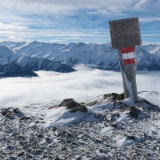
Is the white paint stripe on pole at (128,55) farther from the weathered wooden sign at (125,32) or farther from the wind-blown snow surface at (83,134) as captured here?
the wind-blown snow surface at (83,134)

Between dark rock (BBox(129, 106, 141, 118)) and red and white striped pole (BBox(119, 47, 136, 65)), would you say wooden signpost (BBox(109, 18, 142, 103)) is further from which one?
dark rock (BBox(129, 106, 141, 118))

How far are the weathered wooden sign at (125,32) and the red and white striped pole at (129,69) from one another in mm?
392

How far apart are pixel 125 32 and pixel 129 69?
241 cm

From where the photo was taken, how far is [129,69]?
14.8 metres

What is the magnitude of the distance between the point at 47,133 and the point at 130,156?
4.04 m

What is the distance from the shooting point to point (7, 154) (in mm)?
8562

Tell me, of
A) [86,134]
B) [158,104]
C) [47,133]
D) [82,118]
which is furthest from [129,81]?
[47,133]

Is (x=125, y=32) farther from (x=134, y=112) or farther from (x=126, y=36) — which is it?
(x=134, y=112)

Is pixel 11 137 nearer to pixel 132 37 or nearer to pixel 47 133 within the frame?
pixel 47 133

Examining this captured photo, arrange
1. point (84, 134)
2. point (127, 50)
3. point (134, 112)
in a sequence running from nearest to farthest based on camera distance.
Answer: point (84, 134)
point (134, 112)
point (127, 50)

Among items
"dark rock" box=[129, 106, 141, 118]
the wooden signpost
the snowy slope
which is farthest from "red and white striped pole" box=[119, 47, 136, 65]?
"dark rock" box=[129, 106, 141, 118]

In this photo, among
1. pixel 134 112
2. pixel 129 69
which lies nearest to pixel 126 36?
pixel 129 69

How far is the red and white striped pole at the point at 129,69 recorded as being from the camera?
14500 mm

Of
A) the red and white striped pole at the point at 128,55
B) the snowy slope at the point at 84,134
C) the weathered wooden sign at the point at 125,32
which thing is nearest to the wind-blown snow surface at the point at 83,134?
the snowy slope at the point at 84,134
